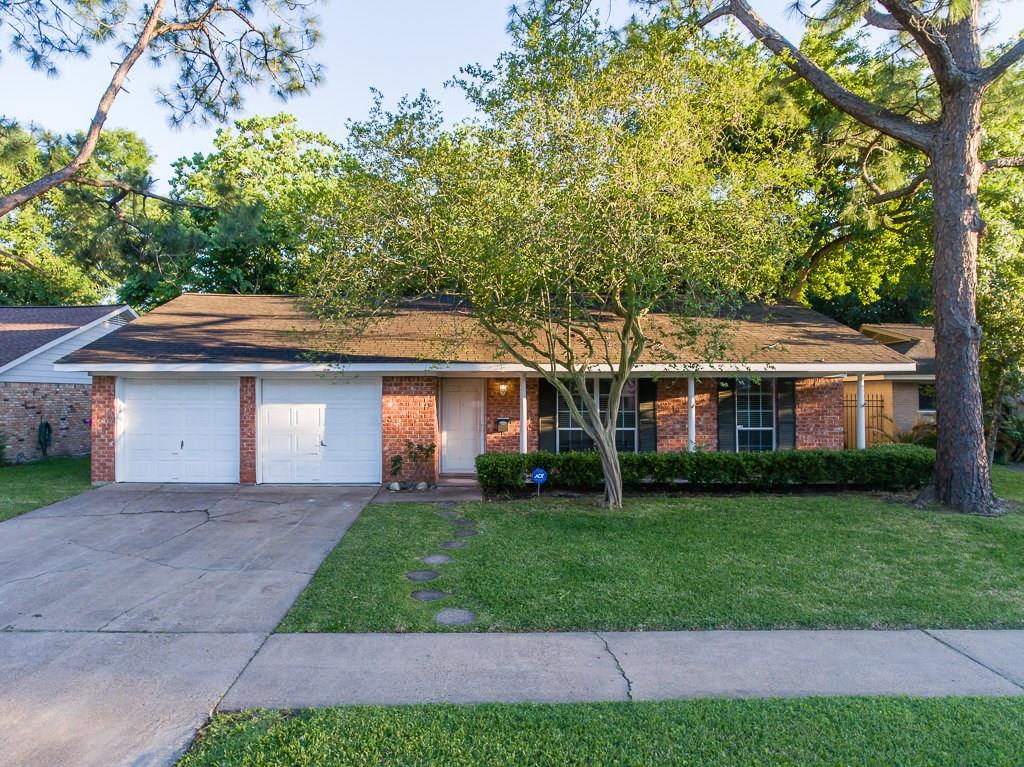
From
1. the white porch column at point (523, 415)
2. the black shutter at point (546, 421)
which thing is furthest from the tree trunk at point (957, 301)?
the white porch column at point (523, 415)

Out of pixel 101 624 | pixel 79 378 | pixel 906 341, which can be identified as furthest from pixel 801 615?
pixel 79 378

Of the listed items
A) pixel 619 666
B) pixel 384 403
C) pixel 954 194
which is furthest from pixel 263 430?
pixel 954 194

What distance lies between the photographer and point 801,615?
16.8 feet

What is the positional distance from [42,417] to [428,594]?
16.1 meters

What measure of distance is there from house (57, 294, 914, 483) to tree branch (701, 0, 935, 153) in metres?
4.09

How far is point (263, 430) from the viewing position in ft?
39.6

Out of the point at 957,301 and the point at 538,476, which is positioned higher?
the point at 957,301

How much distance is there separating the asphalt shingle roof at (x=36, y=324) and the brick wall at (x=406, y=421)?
36.3 feet

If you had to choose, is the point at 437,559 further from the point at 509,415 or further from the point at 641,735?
the point at 509,415

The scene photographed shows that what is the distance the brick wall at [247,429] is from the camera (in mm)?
11922

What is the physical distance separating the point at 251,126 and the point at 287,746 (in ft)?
90.8

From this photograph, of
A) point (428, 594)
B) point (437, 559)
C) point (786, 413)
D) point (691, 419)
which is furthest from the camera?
point (786, 413)

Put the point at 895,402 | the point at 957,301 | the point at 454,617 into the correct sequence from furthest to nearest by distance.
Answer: the point at 895,402 → the point at 957,301 → the point at 454,617

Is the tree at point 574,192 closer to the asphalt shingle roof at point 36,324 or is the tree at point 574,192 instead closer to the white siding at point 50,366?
the white siding at point 50,366
